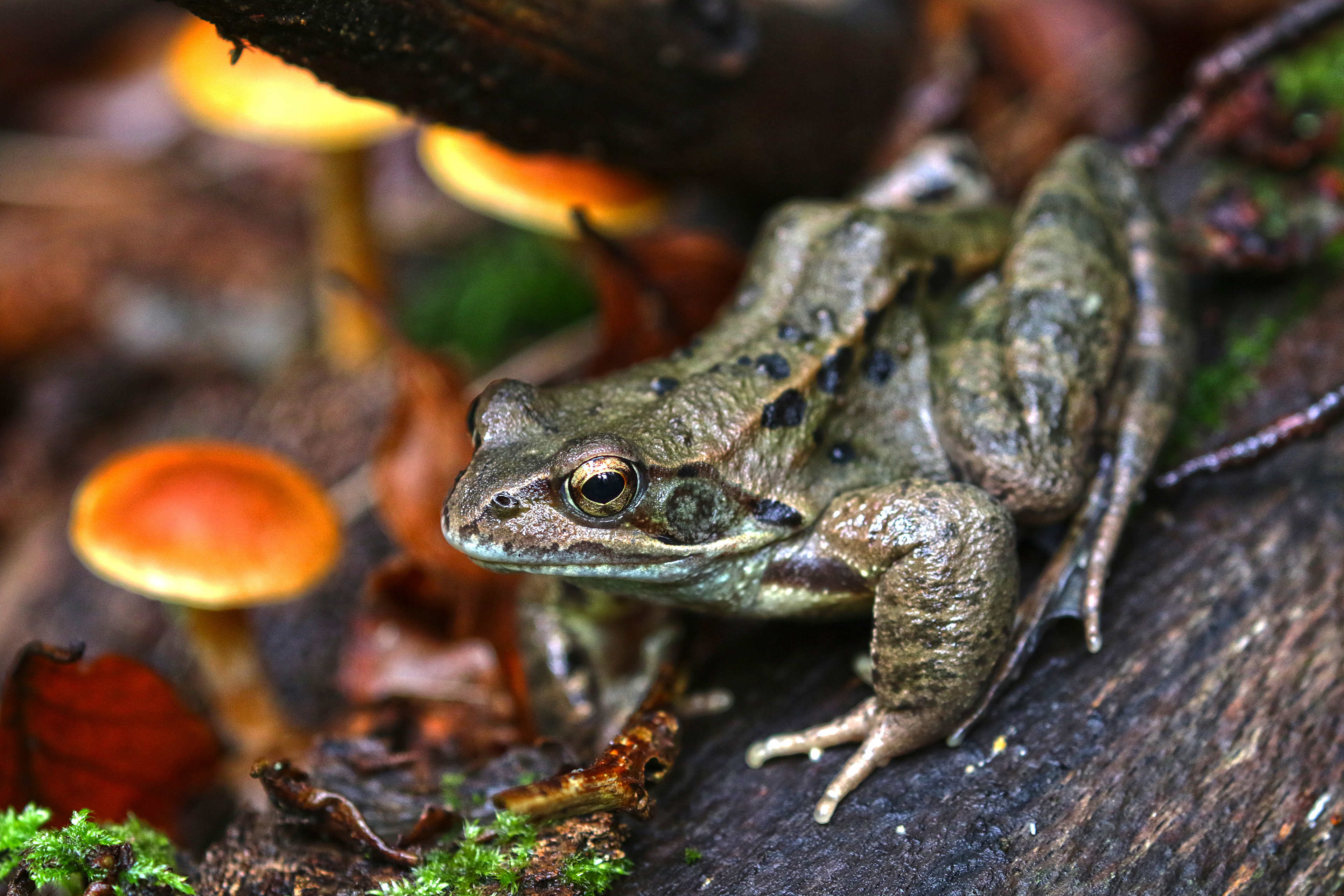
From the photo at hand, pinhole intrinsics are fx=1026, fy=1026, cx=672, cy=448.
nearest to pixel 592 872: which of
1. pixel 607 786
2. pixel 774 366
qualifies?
pixel 607 786

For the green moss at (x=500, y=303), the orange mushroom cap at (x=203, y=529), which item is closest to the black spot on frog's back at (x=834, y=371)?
the orange mushroom cap at (x=203, y=529)

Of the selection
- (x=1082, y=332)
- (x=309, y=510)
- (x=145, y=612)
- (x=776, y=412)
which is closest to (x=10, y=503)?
(x=145, y=612)

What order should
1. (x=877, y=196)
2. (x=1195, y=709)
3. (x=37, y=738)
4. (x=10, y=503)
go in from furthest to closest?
(x=10, y=503) → (x=877, y=196) → (x=37, y=738) → (x=1195, y=709)

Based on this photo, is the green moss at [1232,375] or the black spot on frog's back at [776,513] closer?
the black spot on frog's back at [776,513]

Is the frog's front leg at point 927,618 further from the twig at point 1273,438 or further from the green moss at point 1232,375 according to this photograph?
the green moss at point 1232,375

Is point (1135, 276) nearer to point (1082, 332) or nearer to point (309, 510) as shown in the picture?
point (1082, 332)

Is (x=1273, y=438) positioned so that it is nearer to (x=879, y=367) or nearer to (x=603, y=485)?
(x=879, y=367)
